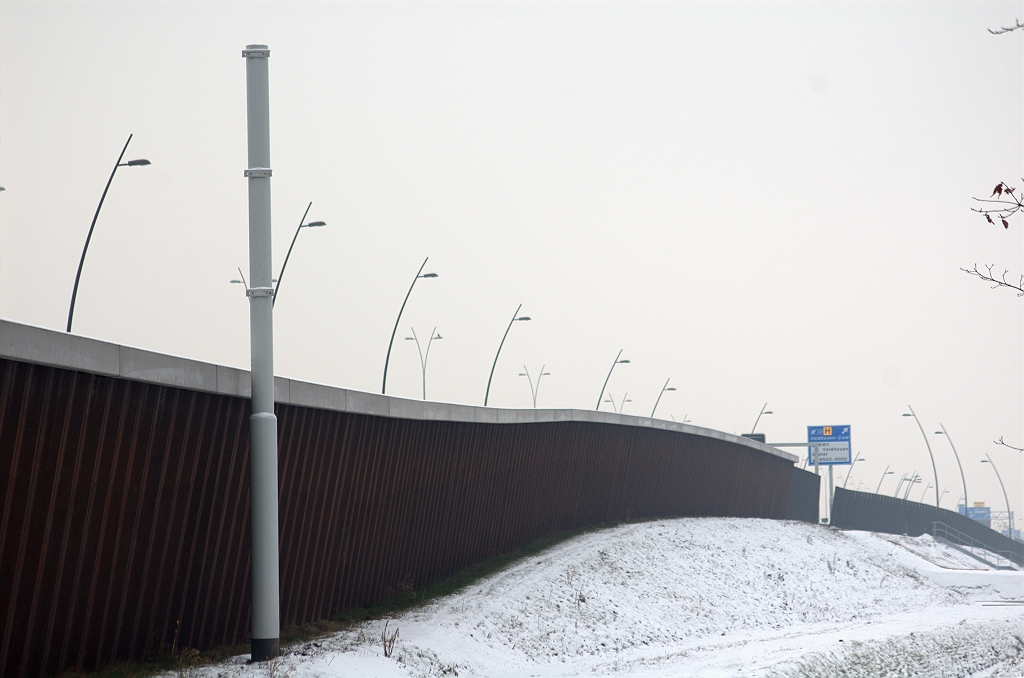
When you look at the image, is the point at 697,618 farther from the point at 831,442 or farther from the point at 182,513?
the point at 831,442

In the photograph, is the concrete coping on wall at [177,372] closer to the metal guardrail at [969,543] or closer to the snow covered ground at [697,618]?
the snow covered ground at [697,618]

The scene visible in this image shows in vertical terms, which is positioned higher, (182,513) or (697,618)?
(182,513)

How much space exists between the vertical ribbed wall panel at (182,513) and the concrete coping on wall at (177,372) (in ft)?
0.50

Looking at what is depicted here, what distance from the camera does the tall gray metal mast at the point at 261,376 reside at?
495 inches

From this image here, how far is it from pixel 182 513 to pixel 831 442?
80.0m

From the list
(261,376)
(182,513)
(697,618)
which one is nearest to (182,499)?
(182,513)

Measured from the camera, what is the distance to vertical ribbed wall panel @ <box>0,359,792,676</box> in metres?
10.6

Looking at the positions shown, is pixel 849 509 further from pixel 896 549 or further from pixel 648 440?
pixel 648 440

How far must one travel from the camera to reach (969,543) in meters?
76.1

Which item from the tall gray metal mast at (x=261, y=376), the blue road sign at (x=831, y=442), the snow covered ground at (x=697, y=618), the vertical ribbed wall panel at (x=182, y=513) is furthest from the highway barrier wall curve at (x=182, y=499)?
the blue road sign at (x=831, y=442)

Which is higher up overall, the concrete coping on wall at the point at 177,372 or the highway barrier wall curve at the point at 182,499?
Answer: the concrete coping on wall at the point at 177,372

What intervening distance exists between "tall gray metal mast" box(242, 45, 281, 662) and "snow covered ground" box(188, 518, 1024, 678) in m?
0.69

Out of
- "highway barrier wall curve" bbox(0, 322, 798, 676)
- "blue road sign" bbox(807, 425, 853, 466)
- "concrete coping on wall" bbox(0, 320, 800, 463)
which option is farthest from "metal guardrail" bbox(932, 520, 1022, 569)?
"concrete coping on wall" bbox(0, 320, 800, 463)

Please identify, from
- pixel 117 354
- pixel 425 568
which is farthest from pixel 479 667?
pixel 117 354
